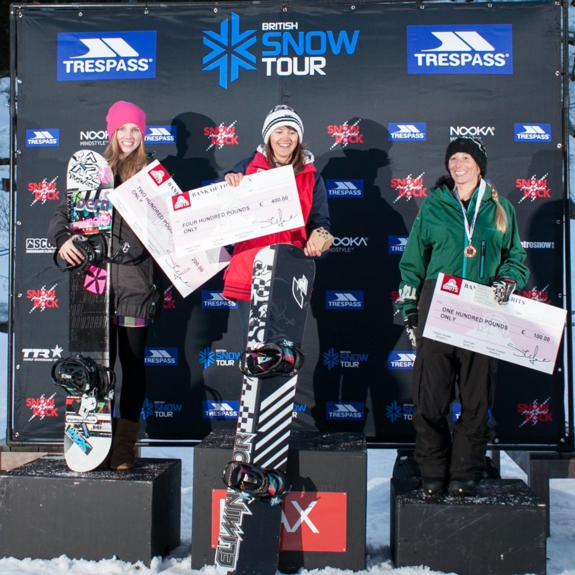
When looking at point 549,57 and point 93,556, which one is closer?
point 93,556

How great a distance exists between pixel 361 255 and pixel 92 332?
1.60 metres

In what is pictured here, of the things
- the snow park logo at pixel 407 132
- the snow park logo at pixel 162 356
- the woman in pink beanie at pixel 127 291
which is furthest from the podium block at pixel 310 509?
the snow park logo at pixel 407 132

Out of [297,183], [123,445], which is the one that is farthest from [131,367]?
[297,183]

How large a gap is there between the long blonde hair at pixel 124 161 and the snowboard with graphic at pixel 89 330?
0.06 metres

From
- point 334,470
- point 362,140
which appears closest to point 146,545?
point 334,470

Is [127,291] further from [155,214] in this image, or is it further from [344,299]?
[344,299]

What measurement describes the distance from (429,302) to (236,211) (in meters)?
0.99

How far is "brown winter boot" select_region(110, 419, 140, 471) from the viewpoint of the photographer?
8.96 ft

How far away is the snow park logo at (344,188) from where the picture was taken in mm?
3545

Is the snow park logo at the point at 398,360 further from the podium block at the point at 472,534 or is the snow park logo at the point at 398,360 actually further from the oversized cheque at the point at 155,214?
the oversized cheque at the point at 155,214

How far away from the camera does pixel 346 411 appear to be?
3531 mm

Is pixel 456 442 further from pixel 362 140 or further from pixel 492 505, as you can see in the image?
pixel 362 140

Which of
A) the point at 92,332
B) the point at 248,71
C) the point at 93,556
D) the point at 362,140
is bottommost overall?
the point at 93,556

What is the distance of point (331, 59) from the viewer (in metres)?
3.54
